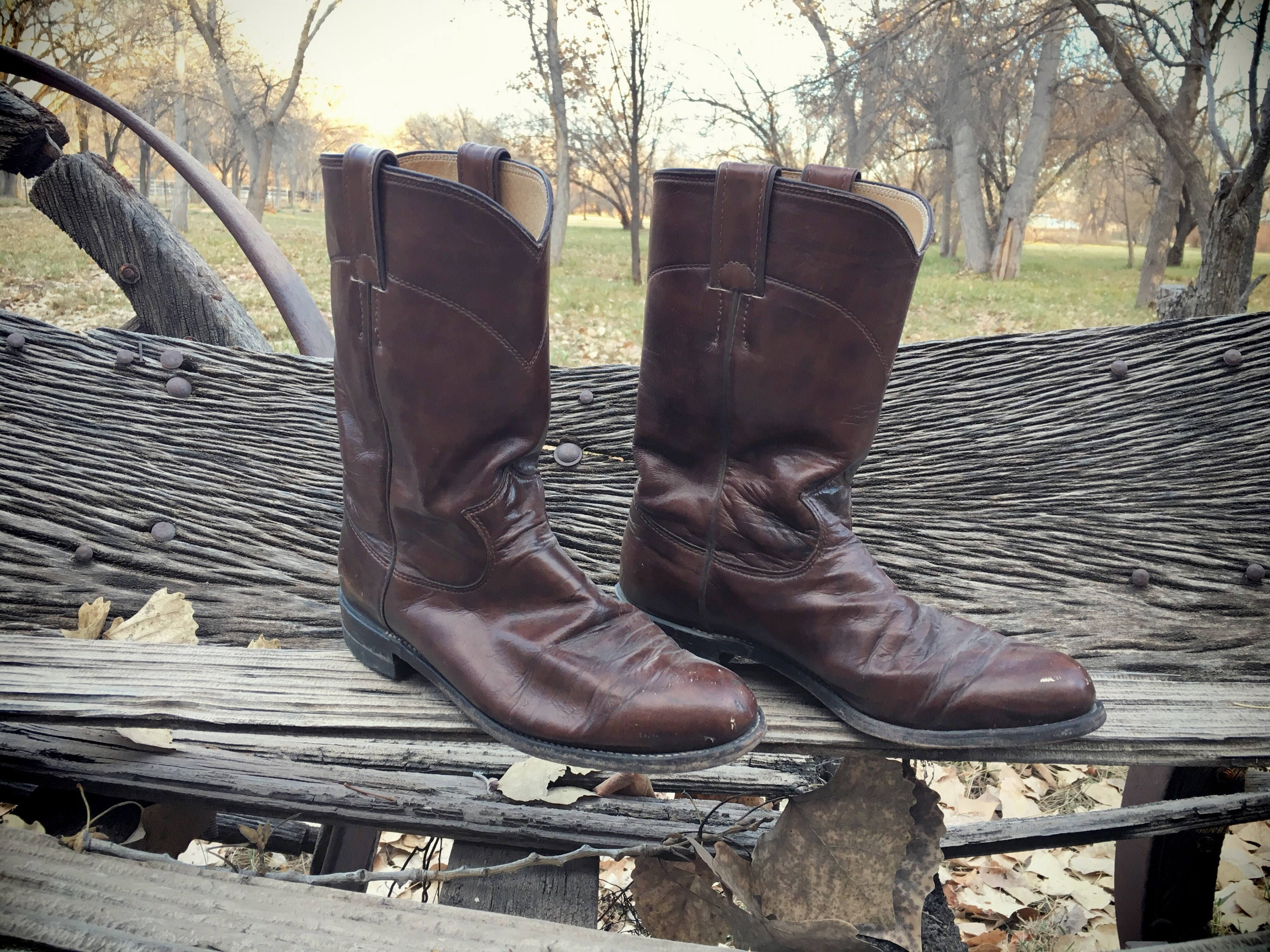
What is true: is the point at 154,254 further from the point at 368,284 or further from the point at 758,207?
the point at 758,207

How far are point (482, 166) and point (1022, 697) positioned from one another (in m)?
0.94

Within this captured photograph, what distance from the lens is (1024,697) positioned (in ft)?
3.11

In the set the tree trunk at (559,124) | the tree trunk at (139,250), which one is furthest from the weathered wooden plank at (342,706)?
the tree trunk at (559,124)

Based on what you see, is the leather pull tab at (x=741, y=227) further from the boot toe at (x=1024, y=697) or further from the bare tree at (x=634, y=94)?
the bare tree at (x=634, y=94)

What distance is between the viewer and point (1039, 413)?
1765mm

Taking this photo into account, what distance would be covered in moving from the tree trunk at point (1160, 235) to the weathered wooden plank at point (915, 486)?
243 inches

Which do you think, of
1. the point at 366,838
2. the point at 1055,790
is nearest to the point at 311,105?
the point at 366,838

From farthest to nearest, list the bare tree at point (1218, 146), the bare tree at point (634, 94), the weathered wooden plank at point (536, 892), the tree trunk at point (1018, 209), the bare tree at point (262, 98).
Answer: the tree trunk at point (1018, 209), the bare tree at point (634, 94), the bare tree at point (262, 98), the bare tree at point (1218, 146), the weathered wooden plank at point (536, 892)

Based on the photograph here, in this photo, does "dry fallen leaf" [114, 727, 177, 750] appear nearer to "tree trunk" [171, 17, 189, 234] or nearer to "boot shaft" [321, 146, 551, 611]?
"boot shaft" [321, 146, 551, 611]

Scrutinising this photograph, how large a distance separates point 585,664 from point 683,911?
0.34 m

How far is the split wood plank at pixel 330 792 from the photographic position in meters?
0.97

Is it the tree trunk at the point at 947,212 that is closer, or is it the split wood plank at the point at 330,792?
the split wood plank at the point at 330,792

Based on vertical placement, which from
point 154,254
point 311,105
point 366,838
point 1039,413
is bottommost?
point 366,838

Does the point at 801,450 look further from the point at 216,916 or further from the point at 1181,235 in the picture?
the point at 1181,235
